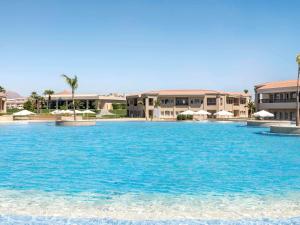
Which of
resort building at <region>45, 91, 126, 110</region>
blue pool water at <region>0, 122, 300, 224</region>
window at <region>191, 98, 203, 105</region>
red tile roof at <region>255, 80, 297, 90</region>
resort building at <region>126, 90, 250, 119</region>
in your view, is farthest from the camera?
resort building at <region>45, 91, 126, 110</region>

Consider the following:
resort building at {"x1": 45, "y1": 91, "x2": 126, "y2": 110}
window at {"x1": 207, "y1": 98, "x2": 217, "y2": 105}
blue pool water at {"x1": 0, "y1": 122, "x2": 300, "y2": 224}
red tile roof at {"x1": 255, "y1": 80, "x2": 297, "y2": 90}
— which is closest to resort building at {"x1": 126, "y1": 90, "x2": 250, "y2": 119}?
window at {"x1": 207, "y1": 98, "x2": 217, "y2": 105}

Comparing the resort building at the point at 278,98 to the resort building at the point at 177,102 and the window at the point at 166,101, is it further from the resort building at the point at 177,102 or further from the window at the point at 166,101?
the window at the point at 166,101

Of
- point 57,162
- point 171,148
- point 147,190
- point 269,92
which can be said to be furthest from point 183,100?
point 147,190

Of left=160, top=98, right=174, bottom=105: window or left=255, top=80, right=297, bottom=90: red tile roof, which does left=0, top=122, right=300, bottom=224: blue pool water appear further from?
left=160, top=98, right=174, bottom=105: window

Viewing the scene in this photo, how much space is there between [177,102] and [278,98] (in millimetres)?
25450

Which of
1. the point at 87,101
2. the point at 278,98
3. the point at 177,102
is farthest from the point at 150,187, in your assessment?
the point at 87,101

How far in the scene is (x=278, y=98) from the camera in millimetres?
73688

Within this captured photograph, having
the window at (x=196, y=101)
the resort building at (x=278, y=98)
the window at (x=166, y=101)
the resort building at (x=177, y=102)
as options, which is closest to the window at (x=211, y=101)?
the resort building at (x=177, y=102)

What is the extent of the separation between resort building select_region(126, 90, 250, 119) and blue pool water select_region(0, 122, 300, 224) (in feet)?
212

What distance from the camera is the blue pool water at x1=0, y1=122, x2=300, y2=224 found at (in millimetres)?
10805

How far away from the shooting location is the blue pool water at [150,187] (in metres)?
10.8

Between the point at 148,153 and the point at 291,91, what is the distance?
5091 cm

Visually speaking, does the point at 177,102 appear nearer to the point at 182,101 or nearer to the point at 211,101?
the point at 182,101

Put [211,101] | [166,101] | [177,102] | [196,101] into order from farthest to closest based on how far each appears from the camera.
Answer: [177,102]
[166,101]
[196,101]
[211,101]
